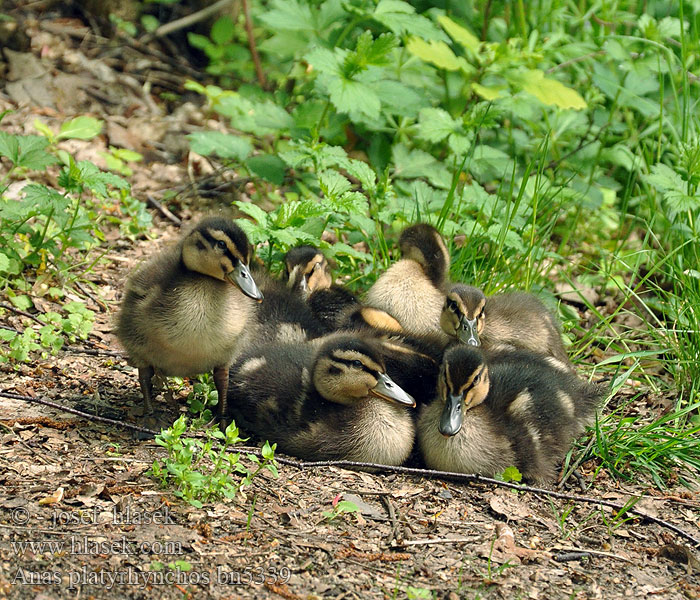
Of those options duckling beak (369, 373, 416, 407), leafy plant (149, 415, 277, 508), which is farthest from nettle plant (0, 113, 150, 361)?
duckling beak (369, 373, 416, 407)

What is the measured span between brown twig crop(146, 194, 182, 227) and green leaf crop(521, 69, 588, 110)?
2640 millimetres

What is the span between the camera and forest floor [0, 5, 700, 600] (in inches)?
117

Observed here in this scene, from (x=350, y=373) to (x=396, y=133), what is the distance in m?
3.06

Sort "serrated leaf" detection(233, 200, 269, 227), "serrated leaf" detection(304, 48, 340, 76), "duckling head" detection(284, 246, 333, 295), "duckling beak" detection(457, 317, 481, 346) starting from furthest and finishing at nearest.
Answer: "serrated leaf" detection(304, 48, 340, 76), "duckling head" detection(284, 246, 333, 295), "serrated leaf" detection(233, 200, 269, 227), "duckling beak" detection(457, 317, 481, 346)

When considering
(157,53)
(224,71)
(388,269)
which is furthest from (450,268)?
(157,53)

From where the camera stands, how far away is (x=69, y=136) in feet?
18.0

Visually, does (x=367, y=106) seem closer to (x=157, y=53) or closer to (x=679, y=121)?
(x=679, y=121)

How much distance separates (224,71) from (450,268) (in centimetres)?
416

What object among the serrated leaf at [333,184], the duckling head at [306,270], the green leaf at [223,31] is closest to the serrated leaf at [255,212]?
the duckling head at [306,270]

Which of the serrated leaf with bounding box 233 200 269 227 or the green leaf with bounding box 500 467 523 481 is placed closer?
the green leaf with bounding box 500 467 523 481

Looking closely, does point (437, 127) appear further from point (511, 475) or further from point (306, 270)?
point (511, 475)

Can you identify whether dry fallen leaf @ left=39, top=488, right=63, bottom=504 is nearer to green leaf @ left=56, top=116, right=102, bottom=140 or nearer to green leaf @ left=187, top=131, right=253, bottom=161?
green leaf @ left=56, top=116, right=102, bottom=140

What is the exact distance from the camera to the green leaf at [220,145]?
19.9 ft

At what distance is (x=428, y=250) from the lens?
4.96 meters
